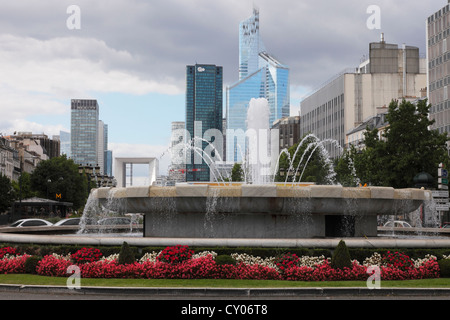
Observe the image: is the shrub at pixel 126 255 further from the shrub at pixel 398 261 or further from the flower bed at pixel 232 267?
the shrub at pixel 398 261

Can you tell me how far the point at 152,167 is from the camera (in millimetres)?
89375

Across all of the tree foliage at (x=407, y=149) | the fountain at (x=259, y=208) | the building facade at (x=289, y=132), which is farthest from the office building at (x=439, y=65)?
the building facade at (x=289, y=132)

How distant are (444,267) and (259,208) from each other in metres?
5.30

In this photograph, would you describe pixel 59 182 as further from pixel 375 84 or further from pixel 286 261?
pixel 286 261

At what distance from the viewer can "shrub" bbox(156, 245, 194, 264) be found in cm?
1666

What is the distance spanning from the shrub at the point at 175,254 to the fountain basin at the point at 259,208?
7.01 feet

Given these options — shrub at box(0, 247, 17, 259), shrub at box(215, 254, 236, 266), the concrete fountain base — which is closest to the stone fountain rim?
the concrete fountain base

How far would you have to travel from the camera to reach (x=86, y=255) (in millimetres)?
17312

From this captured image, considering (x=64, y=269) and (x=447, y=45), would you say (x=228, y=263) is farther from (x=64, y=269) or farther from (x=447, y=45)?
(x=447, y=45)

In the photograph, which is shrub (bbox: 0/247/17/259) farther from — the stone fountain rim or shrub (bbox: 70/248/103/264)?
the stone fountain rim

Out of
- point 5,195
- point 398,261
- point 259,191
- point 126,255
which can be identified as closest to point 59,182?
point 5,195

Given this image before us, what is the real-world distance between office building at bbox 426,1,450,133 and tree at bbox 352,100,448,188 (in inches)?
1256
